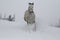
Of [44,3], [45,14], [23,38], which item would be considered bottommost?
[23,38]

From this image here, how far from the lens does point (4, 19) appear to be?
139cm

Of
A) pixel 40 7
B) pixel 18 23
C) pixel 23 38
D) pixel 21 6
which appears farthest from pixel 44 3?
pixel 23 38

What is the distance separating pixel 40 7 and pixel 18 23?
289 mm

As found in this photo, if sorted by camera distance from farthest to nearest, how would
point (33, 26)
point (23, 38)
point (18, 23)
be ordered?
point (18, 23) < point (33, 26) < point (23, 38)

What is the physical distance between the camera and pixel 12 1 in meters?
1.37

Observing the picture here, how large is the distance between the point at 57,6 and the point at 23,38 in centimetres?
66

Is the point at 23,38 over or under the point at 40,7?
under

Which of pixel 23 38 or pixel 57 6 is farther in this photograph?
pixel 57 6

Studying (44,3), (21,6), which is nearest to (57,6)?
(44,3)

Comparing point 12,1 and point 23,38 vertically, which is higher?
point 12,1

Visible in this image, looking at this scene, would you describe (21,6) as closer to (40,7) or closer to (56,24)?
(40,7)

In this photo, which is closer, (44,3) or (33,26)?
(33,26)

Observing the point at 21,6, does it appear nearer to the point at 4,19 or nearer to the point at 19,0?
the point at 19,0

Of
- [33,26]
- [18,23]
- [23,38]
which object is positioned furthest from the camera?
[18,23]
